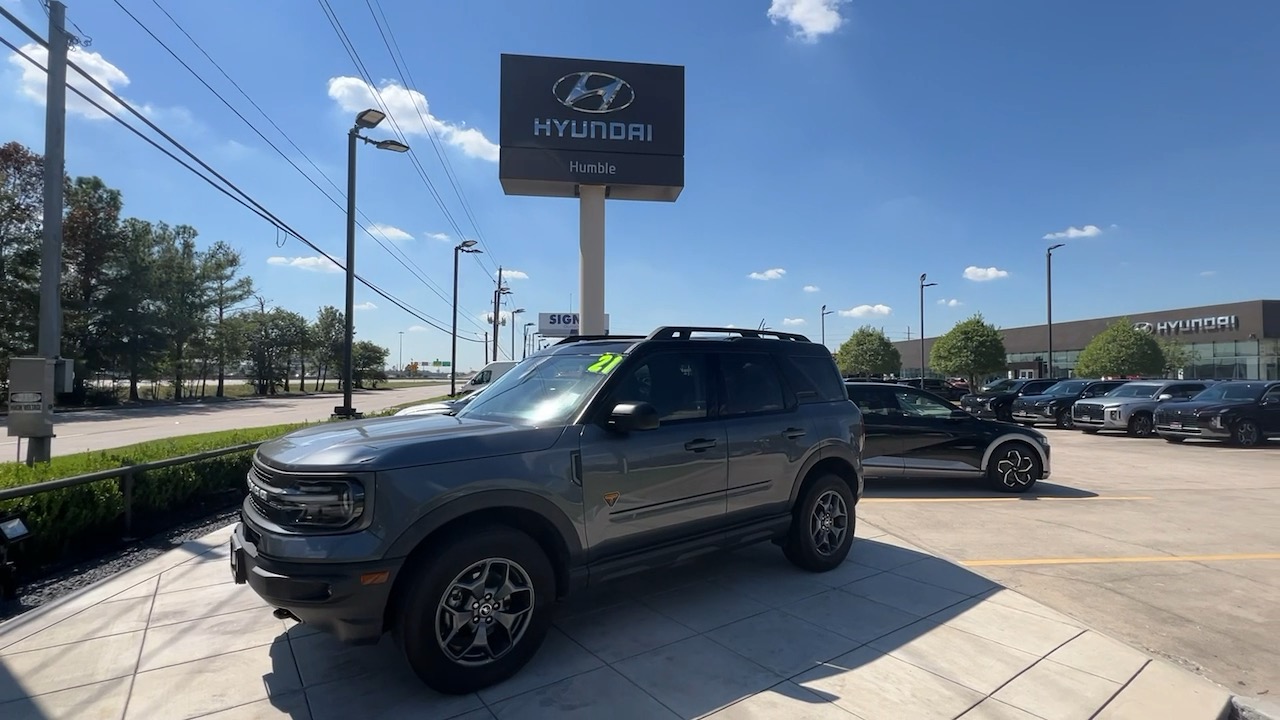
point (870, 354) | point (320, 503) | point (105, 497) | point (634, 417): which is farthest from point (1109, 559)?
point (870, 354)

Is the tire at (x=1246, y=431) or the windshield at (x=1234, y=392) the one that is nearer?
the tire at (x=1246, y=431)

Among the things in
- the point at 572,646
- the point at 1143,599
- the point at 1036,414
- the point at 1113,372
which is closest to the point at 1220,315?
the point at 1113,372

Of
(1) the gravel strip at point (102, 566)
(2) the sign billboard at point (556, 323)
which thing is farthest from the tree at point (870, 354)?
(1) the gravel strip at point (102, 566)

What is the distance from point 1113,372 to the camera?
140 feet

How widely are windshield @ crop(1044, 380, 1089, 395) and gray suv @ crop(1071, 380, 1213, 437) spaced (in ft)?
4.98

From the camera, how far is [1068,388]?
20922mm

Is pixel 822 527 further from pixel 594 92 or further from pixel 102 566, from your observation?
pixel 594 92

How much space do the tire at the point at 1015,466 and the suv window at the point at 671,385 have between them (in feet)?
21.7

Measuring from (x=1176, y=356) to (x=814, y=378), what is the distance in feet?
195

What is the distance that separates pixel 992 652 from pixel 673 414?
2404 mm

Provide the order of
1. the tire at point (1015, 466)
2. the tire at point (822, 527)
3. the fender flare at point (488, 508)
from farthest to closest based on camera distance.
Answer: the tire at point (1015, 466) → the tire at point (822, 527) → the fender flare at point (488, 508)

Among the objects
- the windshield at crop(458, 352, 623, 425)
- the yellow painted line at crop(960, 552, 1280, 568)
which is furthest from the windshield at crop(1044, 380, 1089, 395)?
the windshield at crop(458, 352, 623, 425)

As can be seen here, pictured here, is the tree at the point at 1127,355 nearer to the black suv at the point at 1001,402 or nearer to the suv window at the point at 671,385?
the black suv at the point at 1001,402

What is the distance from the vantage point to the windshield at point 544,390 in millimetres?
3889
